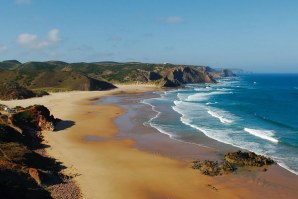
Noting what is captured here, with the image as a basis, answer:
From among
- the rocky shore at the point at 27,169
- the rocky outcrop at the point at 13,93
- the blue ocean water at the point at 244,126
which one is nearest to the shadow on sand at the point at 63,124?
the rocky shore at the point at 27,169

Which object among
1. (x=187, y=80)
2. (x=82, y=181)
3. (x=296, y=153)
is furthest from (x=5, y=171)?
(x=187, y=80)

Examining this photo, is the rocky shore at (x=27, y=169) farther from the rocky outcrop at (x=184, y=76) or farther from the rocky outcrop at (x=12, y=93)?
the rocky outcrop at (x=184, y=76)

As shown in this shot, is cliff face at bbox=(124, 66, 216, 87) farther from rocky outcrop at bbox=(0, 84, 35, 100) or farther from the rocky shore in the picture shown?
the rocky shore

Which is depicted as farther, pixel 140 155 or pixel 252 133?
pixel 252 133

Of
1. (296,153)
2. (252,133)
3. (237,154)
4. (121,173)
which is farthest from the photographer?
(252,133)

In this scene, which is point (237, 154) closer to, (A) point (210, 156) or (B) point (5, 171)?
(A) point (210, 156)

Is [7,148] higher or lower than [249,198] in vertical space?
higher

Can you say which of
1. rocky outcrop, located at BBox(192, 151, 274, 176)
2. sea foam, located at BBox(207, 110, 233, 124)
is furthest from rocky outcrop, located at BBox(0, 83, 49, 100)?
rocky outcrop, located at BBox(192, 151, 274, 176)
